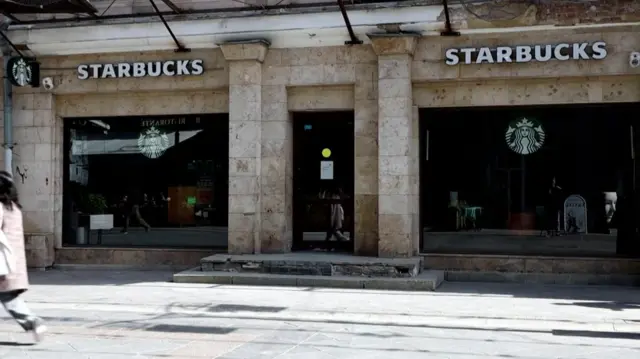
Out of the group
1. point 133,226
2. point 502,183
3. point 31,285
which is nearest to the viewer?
point 31,285

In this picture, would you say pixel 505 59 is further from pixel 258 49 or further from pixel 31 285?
pixel 31 285

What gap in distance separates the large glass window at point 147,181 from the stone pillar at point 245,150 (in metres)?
0.89

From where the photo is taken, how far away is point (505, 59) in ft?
42.6

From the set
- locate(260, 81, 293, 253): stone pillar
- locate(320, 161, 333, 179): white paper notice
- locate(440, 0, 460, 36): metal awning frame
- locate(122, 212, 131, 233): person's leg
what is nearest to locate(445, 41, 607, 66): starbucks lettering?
locate(440, 0, 460, 36): metal awning frame

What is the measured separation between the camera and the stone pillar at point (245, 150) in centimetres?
1388

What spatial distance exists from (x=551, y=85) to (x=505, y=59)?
1019 mm

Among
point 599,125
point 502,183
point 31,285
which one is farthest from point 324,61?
point 31,285

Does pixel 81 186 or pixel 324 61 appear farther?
pixel 81 186

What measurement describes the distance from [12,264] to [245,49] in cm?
731

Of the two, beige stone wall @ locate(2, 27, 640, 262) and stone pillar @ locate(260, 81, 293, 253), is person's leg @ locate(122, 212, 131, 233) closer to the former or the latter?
beige stone wall @ locate(2, 27, 640, 262)

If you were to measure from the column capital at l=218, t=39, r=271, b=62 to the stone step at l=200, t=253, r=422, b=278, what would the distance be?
12.6ft

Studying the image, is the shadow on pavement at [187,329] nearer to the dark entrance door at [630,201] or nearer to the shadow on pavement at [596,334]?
the shadow on pavement at [596,334]

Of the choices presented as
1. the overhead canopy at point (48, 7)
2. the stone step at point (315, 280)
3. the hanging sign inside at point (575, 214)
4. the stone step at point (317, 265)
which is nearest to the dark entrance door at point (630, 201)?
the hanging sign inside at point (575, 214)

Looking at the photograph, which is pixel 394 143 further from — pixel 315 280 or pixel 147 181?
pixel 147 181
